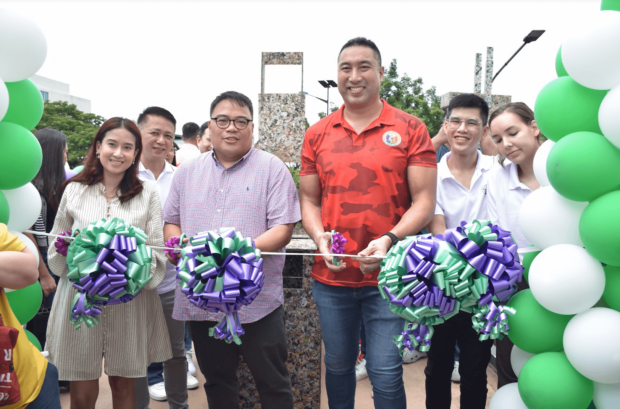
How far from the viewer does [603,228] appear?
1.40 metres

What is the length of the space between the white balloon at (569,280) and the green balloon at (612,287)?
37 millimetres

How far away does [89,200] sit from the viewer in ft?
7.25

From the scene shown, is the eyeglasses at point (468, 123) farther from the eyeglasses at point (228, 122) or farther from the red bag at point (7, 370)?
the red bag at point (7, 370)

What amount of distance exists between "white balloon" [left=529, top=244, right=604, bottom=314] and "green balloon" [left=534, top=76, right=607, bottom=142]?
0.44m

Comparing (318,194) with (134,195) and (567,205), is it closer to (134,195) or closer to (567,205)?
(134,195)

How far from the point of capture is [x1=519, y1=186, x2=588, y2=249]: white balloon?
5.16 feet

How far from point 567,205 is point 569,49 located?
0.56 metres

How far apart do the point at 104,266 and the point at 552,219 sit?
1766mm

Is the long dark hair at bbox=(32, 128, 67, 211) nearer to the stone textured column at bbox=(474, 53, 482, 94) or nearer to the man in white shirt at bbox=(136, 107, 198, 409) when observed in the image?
the man in white shirt at bbox=(136, 107, 198, 409)

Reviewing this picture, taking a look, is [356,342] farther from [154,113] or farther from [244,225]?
[154,113]

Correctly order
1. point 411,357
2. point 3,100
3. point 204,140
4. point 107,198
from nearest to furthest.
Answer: point 3,100 → point 107,198 → point 411,357 → point 204,140

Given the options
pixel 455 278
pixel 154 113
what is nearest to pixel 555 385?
pixel 455 278

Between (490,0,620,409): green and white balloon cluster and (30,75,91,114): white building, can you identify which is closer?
(490,0,620,409): green and white balloon cluster

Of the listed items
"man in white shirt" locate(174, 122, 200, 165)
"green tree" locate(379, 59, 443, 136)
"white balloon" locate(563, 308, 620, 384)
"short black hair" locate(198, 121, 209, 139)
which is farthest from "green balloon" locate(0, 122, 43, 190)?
"green tree" locate(379, 59, 443, 136)
